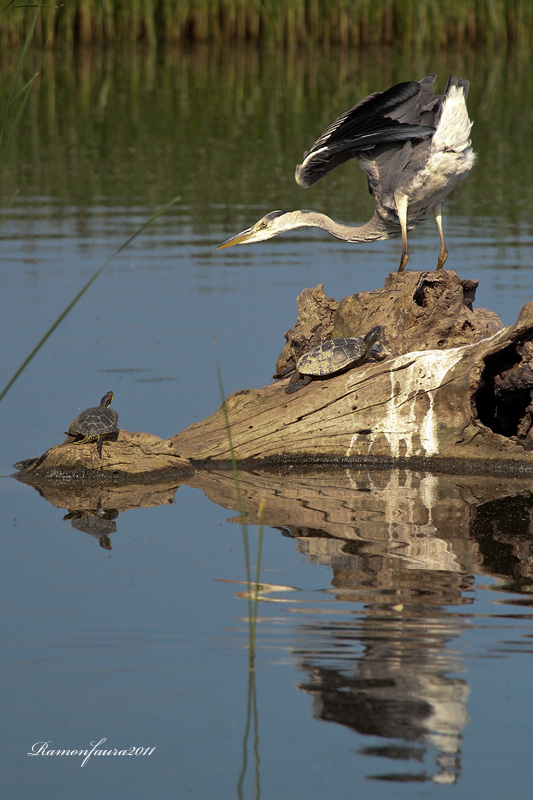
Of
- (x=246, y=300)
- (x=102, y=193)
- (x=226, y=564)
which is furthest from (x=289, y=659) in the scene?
(x=102, y=193)

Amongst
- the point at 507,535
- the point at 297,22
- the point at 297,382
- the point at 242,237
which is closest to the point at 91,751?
the point at 507,535

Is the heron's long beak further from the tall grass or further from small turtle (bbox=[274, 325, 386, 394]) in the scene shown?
the tall grass

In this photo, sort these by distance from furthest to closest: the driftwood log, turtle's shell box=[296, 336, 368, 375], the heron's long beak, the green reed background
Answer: the green reed background
the heron's long beak
turtle's shell box=[296, 336, 368, 375]
the driftwood log

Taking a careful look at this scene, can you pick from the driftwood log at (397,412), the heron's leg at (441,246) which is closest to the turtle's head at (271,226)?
the heron's leg at (441,246)

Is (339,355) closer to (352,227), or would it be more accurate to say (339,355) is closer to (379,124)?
(352,227)

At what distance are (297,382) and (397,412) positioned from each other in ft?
2.38

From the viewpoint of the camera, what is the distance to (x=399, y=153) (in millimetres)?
8070

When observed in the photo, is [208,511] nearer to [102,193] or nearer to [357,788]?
[357,788]

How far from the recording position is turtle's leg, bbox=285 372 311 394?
7.34m

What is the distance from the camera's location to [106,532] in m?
5.82

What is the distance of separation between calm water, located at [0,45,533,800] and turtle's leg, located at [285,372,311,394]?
68 cm

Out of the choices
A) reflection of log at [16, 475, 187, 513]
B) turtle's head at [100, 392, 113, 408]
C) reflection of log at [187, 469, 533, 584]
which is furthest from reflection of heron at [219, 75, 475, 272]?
reflection of log at [16, 475, 187, 513]

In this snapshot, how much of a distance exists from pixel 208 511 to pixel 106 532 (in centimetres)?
62

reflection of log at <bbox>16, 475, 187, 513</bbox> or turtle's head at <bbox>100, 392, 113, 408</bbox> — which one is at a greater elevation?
turtle's head at <bbox>100, 392, 113, 408</bbox>
